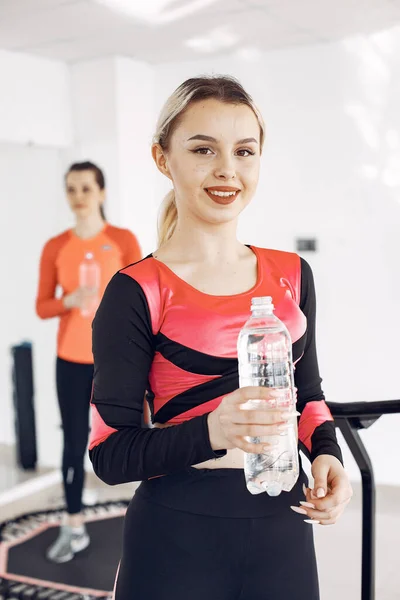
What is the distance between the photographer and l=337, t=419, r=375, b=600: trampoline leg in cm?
164

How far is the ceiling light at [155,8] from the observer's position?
3.17 meters

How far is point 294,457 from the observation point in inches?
45.3

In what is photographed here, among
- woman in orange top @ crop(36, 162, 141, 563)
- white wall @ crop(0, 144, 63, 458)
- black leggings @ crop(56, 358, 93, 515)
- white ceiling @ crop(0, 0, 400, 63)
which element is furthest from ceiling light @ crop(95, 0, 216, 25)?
black leggings @ crop(56, 358, 93, 515)

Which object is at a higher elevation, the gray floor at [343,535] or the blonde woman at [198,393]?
the blonde woman at [198,393]

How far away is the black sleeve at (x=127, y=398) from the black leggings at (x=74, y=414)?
7.42 feet

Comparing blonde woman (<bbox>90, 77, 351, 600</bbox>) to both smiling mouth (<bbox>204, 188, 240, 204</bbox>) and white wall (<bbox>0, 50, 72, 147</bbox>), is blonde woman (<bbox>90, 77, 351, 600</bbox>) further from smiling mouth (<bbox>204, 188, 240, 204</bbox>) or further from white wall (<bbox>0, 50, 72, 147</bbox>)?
white wall (<bbox>0, 50, 72, 147</bbox>)

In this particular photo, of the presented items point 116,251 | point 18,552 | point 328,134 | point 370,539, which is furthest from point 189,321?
point 328,134

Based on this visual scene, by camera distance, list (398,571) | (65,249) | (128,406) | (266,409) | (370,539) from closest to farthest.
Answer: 1. (266,409)
2. (128,406)
3. (370,539)
4. (398,571)
5. (65,249)

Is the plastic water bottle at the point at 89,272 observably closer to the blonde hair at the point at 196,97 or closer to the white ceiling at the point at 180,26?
the white ceiling at the point at 180,26

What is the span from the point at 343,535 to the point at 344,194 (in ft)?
5.60

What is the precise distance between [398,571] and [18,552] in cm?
170

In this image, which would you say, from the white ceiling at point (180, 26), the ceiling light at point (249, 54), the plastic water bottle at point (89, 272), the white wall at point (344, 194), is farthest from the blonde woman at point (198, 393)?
the ceiling light at point (249, 54)

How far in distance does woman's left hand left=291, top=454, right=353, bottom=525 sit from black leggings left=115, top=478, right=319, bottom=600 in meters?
0.06

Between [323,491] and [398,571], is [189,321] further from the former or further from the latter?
[398,571]
